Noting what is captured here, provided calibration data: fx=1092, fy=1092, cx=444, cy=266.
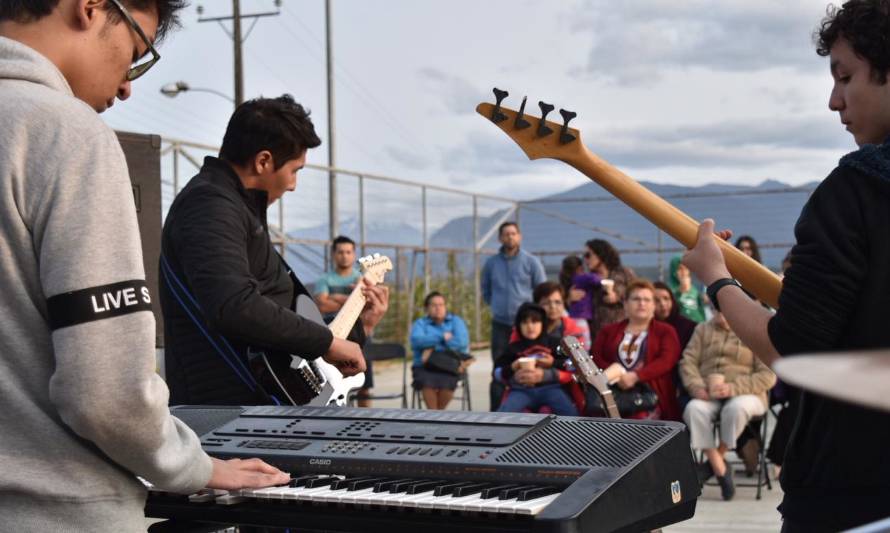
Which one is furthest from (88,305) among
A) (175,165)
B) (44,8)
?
(175,165)

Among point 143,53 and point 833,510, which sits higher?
point 143,53

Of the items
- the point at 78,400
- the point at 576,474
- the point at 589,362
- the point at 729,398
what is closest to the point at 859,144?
the point at 576,474

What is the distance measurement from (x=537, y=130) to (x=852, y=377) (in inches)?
86.7

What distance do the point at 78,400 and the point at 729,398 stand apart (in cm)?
639

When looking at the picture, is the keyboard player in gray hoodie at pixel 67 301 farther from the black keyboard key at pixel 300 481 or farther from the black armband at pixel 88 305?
the black keyboard key at pixel 300 481

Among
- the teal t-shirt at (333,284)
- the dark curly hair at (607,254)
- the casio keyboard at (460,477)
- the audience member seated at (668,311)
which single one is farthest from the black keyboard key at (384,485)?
the teal t-shirt at (333,284)

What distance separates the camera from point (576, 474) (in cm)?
205

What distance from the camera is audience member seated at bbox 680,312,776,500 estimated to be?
7.32 metres

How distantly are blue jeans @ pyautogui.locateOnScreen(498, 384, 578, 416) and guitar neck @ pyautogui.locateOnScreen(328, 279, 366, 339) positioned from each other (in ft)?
12.0

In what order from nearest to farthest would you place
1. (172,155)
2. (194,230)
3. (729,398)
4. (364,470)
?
(364,470) → (194,230) → (729,398) → (172,155)

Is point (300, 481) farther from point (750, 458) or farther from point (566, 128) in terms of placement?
point (750, 458)

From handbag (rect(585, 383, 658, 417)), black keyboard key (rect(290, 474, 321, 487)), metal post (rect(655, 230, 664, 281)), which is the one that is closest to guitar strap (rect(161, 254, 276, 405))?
black keyboard key (rect(290, 474, 321, 487))

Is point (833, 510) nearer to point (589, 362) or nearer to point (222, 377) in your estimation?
point (222, 377)

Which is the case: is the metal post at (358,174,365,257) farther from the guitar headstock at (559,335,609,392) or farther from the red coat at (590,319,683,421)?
the guitar headstock at (559,335,609,392)
